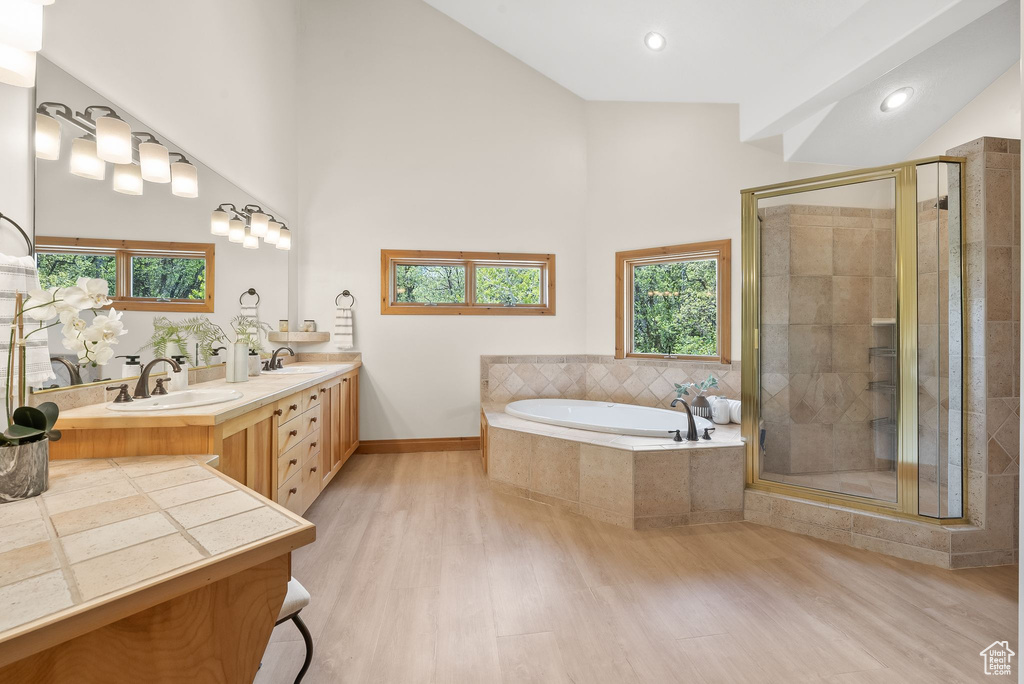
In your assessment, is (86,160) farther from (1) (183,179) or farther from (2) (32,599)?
(2) (32,599)

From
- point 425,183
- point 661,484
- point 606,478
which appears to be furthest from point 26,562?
point 425,183

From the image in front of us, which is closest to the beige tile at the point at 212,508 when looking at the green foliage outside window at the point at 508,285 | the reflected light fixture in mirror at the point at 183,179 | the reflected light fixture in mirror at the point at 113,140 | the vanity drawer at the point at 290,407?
the vanity drawer at the point at 290,407

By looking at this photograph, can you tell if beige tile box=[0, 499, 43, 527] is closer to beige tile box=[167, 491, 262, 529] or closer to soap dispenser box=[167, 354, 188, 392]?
beige tile box=[167, 491, 262, 529]

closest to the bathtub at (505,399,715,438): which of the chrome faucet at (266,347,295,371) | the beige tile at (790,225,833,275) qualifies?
the beige tile at (790,225,833,275)

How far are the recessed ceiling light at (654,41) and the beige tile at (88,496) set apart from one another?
3894 mm

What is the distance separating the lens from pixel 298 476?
2.52 metres

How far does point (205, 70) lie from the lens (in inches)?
101

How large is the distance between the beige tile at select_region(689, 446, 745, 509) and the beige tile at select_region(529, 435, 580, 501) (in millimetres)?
686

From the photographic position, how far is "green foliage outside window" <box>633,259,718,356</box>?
3801 millimetres

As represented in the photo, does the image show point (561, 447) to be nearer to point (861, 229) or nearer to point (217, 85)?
point (861, 229)

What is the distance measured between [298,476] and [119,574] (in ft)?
6.54

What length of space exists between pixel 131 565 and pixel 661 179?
421cm

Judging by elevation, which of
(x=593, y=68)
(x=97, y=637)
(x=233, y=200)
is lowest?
(x=97, y=637)

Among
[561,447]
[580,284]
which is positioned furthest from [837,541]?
[580,284]
